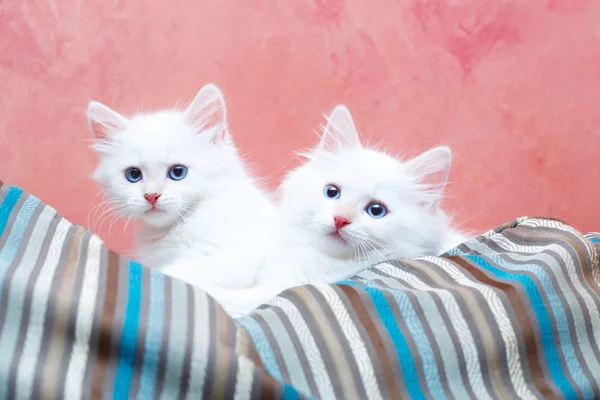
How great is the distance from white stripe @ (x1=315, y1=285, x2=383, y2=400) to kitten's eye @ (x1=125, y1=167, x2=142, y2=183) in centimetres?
66

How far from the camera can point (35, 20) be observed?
172 cm

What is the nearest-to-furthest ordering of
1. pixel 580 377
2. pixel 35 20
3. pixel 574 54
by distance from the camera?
pixel 580 377 → pixel 35 20 → pixel 574 54

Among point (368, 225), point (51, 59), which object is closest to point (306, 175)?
point (368, 225)

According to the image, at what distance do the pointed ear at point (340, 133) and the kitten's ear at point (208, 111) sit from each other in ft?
0.86

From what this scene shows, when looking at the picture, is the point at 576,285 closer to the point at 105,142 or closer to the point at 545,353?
the point at 545,353

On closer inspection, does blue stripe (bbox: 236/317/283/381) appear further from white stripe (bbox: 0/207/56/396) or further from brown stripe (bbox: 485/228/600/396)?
brown stripe (bbox: 485/228/600/396)

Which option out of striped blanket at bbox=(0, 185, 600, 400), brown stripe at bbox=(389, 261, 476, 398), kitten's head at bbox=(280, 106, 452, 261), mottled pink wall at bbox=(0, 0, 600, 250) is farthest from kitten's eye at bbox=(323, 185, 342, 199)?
mottled pink wall at bbox=(0, 0, 600, 250)

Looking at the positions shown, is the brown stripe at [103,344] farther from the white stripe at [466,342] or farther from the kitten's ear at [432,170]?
the kitten's ear at [432,170]

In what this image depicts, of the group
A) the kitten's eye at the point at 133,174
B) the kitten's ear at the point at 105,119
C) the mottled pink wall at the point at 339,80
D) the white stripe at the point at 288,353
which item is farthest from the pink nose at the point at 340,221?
the mottled pink wall at the point at 339,80

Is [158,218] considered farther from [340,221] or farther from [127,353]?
[127,353]

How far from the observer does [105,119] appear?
4.56 ft

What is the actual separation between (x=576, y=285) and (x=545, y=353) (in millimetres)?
155

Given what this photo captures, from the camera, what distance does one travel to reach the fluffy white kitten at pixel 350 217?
3.78 feet

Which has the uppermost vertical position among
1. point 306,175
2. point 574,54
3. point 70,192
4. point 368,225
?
point 574,54
